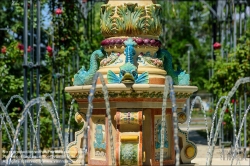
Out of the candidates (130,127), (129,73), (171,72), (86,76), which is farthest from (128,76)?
(171,72)

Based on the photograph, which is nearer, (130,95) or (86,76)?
(130,95)

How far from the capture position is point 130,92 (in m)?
9.17

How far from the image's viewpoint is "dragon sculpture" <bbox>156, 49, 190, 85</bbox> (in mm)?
10258

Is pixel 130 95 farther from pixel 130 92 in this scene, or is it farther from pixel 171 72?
pixel 171 72

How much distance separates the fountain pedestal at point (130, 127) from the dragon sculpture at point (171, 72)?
363 mm

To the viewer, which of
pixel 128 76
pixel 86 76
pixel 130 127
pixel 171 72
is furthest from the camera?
pixel 171 72

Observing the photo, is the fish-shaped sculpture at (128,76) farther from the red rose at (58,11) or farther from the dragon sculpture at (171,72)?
the red rose at (58,11)

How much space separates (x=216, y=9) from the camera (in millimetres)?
25766

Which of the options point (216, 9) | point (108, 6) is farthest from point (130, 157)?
point (216, 9)

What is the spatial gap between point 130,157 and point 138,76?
3.75 ft

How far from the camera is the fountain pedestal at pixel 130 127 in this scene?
9.25 meters

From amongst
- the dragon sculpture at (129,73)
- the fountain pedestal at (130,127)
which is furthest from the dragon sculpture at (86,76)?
the dragon sculpture at (129,73)

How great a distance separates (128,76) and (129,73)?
44 mm

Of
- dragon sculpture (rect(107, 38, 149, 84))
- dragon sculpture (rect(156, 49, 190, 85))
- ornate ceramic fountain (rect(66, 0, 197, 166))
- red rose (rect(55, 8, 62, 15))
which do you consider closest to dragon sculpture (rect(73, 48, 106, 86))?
ornate ceramic fountain (rect(66, 0, 197, 166))
